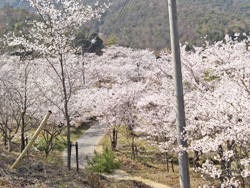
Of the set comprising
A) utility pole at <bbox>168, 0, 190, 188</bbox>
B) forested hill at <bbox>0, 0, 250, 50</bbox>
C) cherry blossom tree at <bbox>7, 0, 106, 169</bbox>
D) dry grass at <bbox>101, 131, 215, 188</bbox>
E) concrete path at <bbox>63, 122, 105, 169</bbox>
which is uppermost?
forested hill at <bbox>0, 0, 250, 50</bbox>

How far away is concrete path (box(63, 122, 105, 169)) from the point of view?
12.4 meters

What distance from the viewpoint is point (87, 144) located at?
1588cm

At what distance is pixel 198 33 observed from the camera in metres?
50.4

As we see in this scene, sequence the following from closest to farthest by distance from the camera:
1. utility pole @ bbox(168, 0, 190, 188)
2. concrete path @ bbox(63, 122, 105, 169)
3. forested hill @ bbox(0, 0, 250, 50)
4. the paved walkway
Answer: utility pole @ bbox(168, 0, 190, 188), the paved walkway, concrete path @ bbox(63, 122, 105, 169), forested hill @ bbox(0, 0, 250, 50)

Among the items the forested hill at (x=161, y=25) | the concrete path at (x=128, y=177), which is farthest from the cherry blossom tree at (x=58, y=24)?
the forested hill at (x=161, y=25)

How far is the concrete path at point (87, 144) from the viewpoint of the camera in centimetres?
1241

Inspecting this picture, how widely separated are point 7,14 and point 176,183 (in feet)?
159

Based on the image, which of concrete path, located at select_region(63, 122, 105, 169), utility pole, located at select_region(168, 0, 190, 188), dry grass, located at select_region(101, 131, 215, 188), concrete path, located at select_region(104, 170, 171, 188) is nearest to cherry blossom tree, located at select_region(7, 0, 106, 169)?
utility pole, located at select_region(168, 0, 190, 188)

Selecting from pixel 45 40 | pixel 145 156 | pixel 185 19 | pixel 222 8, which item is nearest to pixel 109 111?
pixel 145 156

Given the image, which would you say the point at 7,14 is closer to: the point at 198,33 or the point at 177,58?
the point at 198,33

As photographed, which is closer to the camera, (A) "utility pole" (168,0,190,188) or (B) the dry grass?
(A) "utility pole" (168,0,190,188)

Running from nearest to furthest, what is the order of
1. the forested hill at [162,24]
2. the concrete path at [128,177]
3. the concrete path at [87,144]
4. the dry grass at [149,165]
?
the concrete path at [128,177]
the dry grass at [149,165]
the concrete path at [87,144]
the forested hill at [162,24]

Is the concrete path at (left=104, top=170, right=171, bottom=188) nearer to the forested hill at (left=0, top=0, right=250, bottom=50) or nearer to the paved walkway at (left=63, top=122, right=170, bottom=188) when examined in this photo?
the paved walkway at (left=63, top=122, right=170, bottom=188)

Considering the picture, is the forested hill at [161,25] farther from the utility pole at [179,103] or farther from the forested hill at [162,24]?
the utility pole at [179,103]
